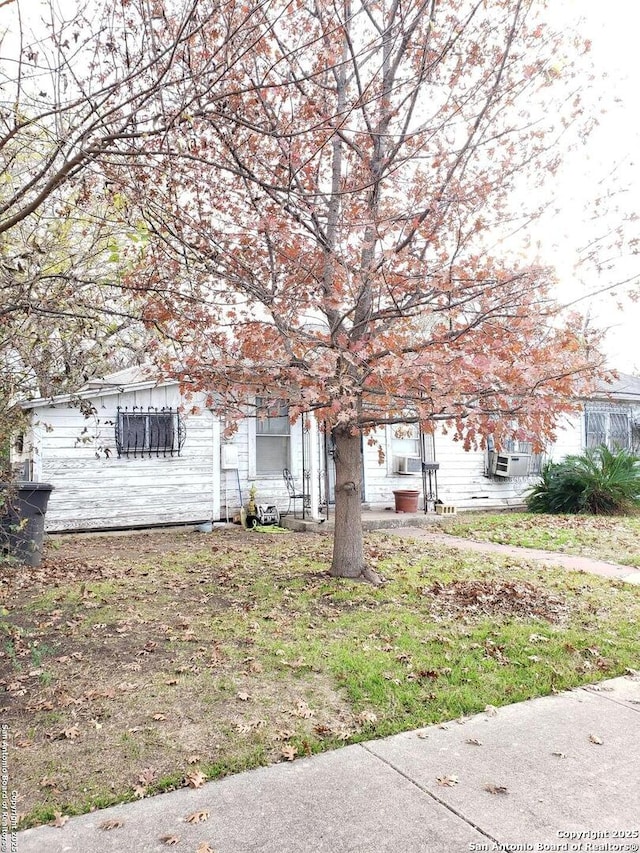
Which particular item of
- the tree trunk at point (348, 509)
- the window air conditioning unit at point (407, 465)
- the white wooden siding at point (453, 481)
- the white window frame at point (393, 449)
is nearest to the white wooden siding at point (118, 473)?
the white wooden siding at point (453, 481)

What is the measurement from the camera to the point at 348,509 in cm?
651

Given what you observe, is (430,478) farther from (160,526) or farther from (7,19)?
(7,19)

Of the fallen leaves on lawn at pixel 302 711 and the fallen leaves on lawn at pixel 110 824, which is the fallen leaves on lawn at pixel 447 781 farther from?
the fallen leaves on lawn at pixel 110 824

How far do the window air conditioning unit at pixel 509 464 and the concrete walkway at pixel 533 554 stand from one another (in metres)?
4.49

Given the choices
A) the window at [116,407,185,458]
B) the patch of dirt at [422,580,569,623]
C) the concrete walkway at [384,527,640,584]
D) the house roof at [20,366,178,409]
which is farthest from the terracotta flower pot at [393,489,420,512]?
the patch of dirt at [422,580,569,623]

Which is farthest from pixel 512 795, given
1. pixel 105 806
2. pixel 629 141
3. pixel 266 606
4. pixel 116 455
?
pixel 116 455

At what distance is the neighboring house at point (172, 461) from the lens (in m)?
10.4

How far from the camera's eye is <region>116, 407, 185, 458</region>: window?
35.8 ft

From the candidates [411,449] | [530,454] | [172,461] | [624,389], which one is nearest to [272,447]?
[172,461]

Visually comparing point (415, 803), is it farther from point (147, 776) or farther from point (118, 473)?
point (118, 473)

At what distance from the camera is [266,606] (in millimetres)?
5621

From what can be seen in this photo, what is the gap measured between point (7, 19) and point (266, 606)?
5.06m

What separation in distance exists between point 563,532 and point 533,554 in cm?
221

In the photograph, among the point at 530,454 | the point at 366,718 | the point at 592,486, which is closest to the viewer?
the point at 366,718
